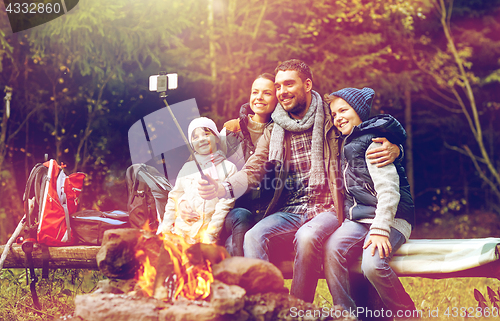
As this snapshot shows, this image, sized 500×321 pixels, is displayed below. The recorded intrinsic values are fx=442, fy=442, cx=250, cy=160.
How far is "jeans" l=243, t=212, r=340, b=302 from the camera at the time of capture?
2.77 meters

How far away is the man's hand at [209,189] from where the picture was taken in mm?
2939

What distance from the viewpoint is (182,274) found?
8.07 feet

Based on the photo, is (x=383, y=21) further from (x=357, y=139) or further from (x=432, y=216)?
(x=357, y=139)

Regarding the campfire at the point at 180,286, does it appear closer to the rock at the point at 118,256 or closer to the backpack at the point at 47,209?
the rock at the point at 118,256

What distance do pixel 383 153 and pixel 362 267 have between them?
711 mm

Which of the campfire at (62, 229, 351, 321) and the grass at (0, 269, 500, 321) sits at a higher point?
the campfire at (62, 229, 351, 321)

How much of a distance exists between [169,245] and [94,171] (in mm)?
4788

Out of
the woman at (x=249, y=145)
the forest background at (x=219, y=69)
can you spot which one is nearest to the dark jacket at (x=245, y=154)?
the woman at (x=249, y=145)

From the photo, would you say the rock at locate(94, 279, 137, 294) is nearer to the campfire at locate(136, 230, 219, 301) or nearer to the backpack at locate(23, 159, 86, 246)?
the campfire at locate(136, 230, 219, 301)

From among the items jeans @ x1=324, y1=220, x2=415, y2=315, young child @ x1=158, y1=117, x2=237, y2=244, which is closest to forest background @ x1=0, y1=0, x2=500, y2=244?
young child @ x1=158, y1=117, x2=237, y2=244

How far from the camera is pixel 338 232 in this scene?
9.28 feet

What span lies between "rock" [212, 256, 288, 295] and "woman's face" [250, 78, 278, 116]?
1.42 metres

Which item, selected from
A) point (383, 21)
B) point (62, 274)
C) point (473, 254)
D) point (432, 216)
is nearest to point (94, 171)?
point (62, 274)

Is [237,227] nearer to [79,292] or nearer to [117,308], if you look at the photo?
[117,308]
